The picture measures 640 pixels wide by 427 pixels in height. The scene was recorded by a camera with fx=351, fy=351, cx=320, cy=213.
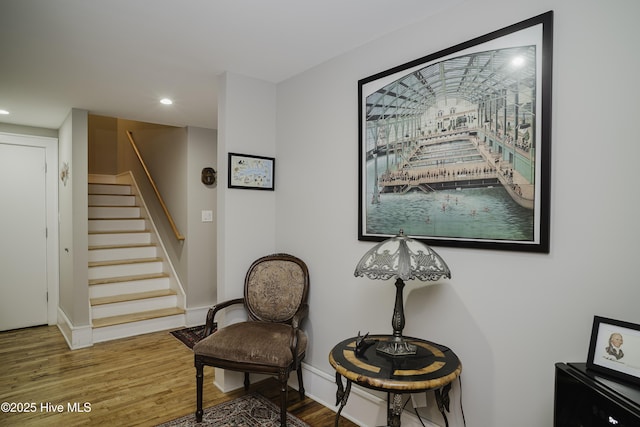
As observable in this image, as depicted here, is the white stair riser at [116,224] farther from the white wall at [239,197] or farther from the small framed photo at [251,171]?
the small framed photo at [251,171]

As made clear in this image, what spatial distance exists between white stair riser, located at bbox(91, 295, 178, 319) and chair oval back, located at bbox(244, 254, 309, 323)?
217 cm

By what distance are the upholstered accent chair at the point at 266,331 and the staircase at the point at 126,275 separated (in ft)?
6.39

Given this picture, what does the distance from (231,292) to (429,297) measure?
1.52 m

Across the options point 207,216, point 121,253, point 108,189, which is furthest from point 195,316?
point 108,189

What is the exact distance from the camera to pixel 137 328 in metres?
3.93

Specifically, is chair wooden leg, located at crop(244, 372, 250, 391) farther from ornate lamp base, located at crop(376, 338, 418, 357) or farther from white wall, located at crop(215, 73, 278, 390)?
ornate lamp base, located at crop(376, 338, 418, 357)

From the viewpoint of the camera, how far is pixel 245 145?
2.77 m

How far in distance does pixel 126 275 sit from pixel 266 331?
2957 millimetres

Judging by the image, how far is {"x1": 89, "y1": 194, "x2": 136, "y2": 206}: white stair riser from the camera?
5293 mm

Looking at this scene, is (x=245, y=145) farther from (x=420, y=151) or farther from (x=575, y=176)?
(x=575, y=176)

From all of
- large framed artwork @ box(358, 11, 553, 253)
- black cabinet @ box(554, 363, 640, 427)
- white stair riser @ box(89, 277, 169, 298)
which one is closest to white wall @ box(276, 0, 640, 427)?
large framed artwork @ box(358, 11, 553, 253)

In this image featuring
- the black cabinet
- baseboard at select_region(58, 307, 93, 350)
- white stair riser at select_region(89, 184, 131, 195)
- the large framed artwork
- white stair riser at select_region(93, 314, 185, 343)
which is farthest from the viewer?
white stair riser at select_region(89, 184, 131, 195)

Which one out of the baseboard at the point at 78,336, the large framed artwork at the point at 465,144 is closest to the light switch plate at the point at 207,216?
the baseboard at the point at 78,336

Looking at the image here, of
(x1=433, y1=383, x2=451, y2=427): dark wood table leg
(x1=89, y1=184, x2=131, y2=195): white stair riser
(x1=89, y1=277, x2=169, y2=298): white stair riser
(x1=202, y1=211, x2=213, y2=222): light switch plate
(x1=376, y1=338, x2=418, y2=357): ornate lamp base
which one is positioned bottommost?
(x1=89, y1=277, x2=169, y2=298): white stair riser
